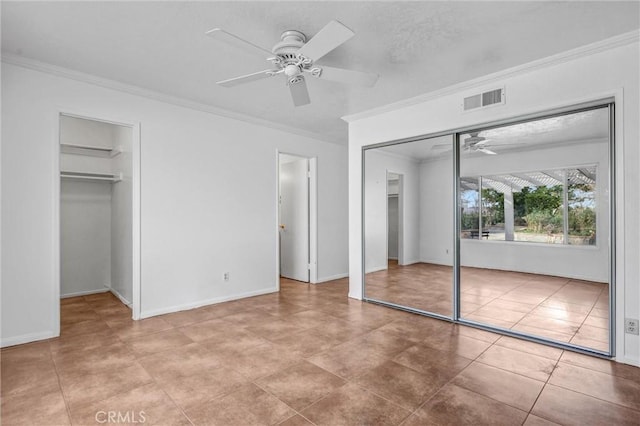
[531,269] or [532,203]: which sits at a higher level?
[532,203]

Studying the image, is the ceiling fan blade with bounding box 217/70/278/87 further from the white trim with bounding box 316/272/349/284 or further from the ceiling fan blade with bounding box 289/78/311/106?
the white trim with bounding box 316/272/349/284

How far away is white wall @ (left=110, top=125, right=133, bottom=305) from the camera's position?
407 centimetres

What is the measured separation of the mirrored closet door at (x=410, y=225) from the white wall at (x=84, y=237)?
13.5 feet

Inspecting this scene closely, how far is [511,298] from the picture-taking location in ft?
11.9

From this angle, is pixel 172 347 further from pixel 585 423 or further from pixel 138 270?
pixel 585 423

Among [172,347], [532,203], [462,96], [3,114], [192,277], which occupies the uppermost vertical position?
[462,96]

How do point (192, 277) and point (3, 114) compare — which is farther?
point (192, 277)

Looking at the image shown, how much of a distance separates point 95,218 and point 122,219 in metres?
0.99

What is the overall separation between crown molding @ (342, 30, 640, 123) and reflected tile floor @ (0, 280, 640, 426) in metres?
2.16

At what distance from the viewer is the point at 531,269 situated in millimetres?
3404

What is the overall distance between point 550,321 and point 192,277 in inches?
163

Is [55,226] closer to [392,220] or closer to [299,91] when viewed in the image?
[299,91]

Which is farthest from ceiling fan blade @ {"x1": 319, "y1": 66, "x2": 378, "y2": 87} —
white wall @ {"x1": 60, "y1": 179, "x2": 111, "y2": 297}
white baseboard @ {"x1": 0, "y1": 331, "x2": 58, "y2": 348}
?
white wall @ {"x1": 60, "y1": 179, "x2": 111, "y2": 297}

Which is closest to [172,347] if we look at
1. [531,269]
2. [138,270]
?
[138,270]
